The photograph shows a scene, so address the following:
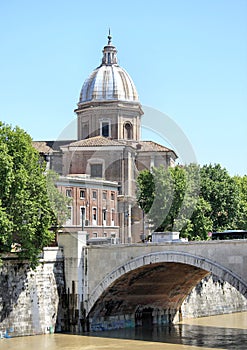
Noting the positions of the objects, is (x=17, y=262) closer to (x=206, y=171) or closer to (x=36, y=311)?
(x=36, y=311)

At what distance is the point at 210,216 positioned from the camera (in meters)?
73.6

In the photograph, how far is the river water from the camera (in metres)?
45.1

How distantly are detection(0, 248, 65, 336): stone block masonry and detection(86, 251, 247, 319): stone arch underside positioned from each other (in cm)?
230

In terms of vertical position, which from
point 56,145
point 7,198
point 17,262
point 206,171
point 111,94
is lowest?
point 17,262

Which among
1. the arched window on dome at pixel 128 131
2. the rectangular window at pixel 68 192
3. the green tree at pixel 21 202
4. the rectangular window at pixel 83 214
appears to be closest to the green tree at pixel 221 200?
the rectangular window at pixel 83 214

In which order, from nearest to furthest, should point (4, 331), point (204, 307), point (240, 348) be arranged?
point (240, 348) → point (4, 331) → point (204, 307)

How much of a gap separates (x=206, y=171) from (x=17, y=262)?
31306 mm

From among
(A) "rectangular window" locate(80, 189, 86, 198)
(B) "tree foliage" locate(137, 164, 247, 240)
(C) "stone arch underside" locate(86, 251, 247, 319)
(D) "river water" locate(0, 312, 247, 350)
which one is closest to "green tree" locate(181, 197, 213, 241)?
(B) "tree foliage" locate(137, 164, 247, 240)

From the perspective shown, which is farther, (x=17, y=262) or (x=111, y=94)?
(x=111, y=94)

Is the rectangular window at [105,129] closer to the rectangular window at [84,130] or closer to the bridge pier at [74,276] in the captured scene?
the rectangular window at [84,130]

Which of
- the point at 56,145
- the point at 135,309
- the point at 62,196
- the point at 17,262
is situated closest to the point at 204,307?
the point at 135,309

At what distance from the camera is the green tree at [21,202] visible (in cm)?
4803

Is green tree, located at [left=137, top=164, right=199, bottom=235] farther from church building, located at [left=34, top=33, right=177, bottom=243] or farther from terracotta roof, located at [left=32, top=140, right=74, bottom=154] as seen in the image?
terracotta roof, located at [left=32, top=140, right=74, bottom=154]

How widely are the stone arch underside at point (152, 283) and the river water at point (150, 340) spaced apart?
188 cm
